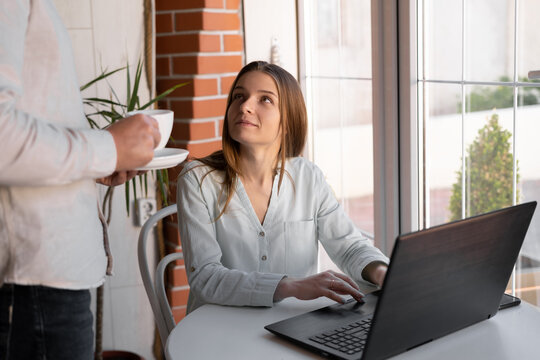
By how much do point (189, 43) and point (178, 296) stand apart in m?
1.08

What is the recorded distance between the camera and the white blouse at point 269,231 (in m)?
1.65

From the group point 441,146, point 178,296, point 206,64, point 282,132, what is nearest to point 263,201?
point 282,132

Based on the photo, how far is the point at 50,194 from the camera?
0.99 meters

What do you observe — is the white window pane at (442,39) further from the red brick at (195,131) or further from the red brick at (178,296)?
the red brick at (178,296)

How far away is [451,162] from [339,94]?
71 cm

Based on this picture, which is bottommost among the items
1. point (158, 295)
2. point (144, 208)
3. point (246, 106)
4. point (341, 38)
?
point (158, 295)

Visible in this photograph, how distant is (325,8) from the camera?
104 inches

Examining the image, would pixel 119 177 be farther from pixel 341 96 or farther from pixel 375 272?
pixel 341 96

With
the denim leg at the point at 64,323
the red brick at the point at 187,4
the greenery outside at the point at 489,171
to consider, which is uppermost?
the red brick at the point at 187,4

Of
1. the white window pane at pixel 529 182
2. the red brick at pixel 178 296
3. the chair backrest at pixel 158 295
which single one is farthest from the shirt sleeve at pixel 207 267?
the red brick at pixel 178 296

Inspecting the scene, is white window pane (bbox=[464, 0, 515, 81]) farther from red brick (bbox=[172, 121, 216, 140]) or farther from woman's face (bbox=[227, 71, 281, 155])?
red brick (bbox=[172, 121, 216, 140])

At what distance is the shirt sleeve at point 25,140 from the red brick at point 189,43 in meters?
1.64

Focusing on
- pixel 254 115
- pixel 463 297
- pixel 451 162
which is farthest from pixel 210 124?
pixel 463 297

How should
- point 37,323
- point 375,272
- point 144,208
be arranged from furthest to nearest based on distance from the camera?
point 144,208, point 375,272, point 37,323
